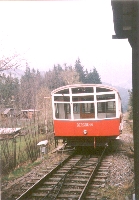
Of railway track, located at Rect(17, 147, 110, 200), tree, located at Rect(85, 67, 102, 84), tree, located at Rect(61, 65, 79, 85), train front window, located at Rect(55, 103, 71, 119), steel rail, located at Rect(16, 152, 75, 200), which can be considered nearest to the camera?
steel rail, located at Rect(16, 152, 75, 200)

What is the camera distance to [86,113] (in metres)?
6.77

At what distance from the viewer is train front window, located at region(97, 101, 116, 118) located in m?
6.64

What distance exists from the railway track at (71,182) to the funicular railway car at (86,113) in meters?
0.67

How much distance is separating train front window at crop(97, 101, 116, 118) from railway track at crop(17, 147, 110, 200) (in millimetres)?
1147

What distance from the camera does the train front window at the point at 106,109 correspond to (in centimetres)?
664

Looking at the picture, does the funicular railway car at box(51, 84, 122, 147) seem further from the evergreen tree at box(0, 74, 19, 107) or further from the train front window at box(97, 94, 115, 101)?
the evergreen tree at box(0, 74, 19, 107)

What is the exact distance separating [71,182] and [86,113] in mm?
A: 2379

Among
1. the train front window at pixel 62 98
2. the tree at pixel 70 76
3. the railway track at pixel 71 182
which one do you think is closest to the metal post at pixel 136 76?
the railway track at pixel 71 182

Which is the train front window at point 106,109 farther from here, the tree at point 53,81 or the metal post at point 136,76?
the metal post at point 136,76

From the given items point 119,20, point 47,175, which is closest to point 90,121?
point 47,175

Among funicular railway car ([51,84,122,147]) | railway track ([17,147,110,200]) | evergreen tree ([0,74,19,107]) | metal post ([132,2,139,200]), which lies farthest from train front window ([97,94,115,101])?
metal post ([132,2,139,200])

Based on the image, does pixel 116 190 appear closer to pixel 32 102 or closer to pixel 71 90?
pixel 71 90

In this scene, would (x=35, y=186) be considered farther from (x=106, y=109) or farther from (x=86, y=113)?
(x=106, y=109)

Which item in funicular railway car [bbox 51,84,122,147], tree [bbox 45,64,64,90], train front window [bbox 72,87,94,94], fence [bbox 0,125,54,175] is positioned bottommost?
fence [bbox 0,125,54,175]
